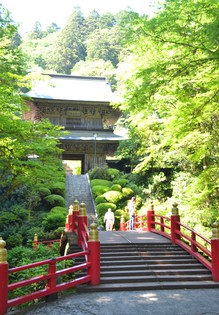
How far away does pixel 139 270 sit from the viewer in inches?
357

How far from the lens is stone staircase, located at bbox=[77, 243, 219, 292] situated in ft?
27.1

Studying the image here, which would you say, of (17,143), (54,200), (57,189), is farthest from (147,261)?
(57,189)

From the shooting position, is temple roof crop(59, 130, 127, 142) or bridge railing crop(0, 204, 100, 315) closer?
bridge railing crop(0, 204, 100, 315)

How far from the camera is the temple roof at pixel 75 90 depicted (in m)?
33.8

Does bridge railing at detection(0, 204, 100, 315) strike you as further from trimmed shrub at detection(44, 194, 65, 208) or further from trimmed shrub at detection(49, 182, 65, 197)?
trimmed shrub at detection(49, 182, 65, 197)

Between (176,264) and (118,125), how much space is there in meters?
45.4

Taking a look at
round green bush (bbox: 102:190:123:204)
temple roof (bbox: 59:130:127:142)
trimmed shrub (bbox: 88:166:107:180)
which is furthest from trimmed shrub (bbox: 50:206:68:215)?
temple roof (bbox: 59:130:127:142)

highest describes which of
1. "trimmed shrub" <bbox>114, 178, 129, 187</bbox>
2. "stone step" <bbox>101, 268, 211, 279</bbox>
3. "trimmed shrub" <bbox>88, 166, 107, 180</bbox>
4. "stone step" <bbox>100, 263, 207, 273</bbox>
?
"trimmed shrub" <bbox>88, 166, 107, 180</bbox>

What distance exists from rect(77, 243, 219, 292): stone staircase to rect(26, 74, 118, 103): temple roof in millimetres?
24286

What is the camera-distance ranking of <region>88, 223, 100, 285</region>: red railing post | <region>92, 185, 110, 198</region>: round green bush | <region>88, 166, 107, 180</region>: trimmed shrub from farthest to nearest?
<region>88, 166, 107, 180</region>: trimmed shrub → <region>92, 185, 110, 198</region>: round green bush → <region>88, 223, 100, 285</region>: red railing post

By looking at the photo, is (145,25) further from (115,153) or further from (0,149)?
(115,153)

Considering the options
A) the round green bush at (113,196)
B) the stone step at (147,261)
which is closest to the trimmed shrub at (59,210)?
the round green bush at (113,196)

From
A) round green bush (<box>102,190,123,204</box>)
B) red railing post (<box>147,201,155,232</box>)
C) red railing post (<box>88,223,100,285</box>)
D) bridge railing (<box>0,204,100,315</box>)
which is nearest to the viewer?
bridge railing (<box>0,204,100,315</box>)

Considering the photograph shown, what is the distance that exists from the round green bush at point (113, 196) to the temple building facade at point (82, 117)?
7.22 m
